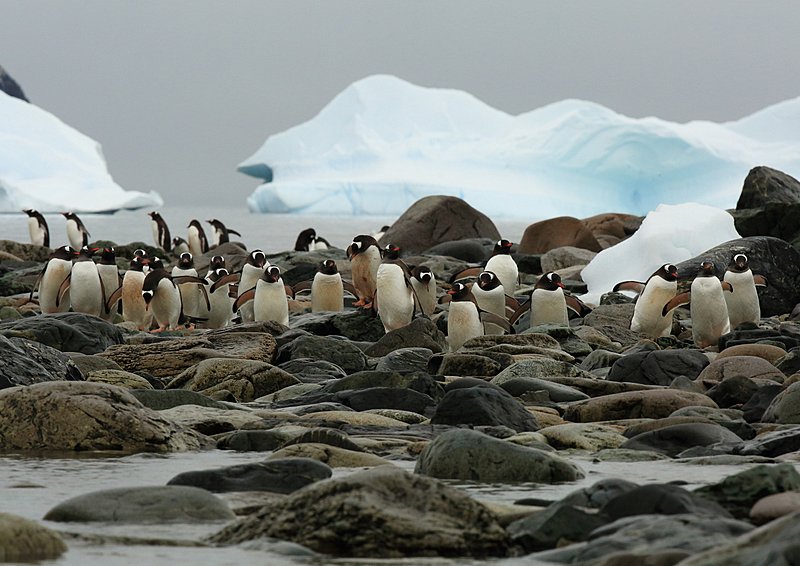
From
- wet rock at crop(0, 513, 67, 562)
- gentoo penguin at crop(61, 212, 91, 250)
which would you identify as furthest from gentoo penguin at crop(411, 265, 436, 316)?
gentoo penguin at crop(61, 212, 91, 250)

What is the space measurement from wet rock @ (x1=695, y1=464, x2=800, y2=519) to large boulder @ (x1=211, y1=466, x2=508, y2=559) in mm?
770

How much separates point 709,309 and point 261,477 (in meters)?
6.89

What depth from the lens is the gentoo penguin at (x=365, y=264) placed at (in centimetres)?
1276

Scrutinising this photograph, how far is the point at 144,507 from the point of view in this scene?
3.72m

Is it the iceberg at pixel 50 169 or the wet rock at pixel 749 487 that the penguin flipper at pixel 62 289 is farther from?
the iceberg at pixel 50 169

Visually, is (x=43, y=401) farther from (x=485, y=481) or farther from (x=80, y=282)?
(x=80, y=282)

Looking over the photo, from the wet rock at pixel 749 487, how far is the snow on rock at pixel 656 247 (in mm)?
10335

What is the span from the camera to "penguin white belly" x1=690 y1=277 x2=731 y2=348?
10320 mm

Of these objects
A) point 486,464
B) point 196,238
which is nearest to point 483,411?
point 486,464

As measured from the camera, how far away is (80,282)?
484 inches

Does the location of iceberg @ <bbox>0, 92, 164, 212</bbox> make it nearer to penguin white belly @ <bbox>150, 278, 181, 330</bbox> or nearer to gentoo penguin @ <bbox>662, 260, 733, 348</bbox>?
penguin white belly @ <bbox>150, 278, 181, 330</bbox>

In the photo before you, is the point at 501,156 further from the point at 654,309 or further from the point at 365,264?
the point at 654,309

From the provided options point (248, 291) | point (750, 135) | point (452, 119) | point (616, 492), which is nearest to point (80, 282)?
point (248, 291)

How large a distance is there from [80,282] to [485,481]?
8.67m
